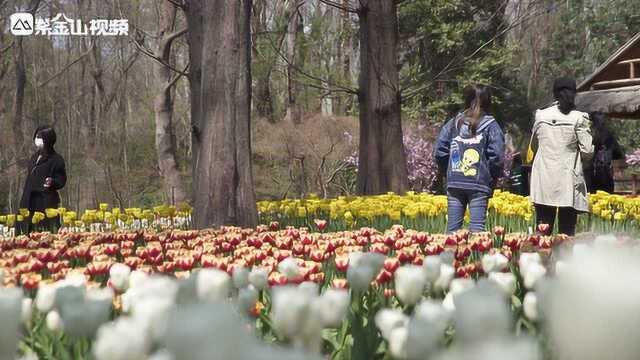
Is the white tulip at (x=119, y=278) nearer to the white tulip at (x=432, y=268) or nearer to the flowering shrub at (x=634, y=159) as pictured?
the white tulip at (x=432, y=268)

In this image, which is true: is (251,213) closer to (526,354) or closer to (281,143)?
(526,354)

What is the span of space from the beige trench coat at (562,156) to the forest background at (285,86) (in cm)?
882

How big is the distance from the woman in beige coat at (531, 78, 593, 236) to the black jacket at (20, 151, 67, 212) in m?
5.09

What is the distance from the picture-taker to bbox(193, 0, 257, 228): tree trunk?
6.68 metres

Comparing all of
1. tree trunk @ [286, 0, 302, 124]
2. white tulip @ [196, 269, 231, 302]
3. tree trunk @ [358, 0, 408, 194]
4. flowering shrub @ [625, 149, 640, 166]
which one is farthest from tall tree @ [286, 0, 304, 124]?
white tulip @ [196, 269, 231, 302]

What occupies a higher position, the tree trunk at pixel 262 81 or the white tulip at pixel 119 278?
the tree trunk at pixel 262 81

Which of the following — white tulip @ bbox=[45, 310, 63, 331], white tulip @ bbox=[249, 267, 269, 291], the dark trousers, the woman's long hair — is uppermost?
the woman's long hair

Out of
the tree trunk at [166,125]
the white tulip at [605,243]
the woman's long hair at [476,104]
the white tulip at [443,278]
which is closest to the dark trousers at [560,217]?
the woman's long hair at [476,104]

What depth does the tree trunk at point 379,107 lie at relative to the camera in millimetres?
10414

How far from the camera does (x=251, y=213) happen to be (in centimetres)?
679

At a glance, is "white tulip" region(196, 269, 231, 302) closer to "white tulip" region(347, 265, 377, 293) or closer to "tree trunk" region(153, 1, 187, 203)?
"white tulip" region(347, 265, 377, 293)

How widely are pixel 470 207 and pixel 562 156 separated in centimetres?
93

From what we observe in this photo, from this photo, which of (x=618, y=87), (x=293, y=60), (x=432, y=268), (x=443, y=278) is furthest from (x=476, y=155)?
(x=293, y=60)

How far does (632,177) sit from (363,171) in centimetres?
718
